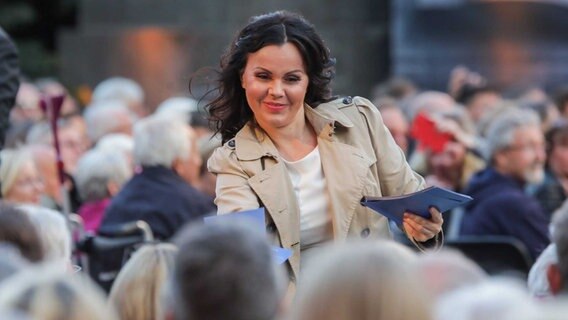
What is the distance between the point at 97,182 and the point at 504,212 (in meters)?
2.57

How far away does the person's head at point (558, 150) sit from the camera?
1096cm

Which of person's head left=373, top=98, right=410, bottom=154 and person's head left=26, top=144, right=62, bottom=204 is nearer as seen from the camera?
person's head left=26, top=144, right=62, bottom=204

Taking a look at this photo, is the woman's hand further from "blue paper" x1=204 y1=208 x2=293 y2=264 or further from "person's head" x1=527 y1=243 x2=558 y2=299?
"blue paper" x1=204 y1=208 x2=293 y2=264

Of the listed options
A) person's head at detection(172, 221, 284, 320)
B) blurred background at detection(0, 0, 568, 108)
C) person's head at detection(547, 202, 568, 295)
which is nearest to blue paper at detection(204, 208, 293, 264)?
person's head at detection(547, 202, 568, 295)

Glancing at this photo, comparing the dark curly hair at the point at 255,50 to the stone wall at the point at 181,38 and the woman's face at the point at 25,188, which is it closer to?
the woman's face at the point at 25,188

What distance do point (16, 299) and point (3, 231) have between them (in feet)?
5.28

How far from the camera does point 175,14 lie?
803 inches

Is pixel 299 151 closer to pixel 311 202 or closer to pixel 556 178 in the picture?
pixel 311 202

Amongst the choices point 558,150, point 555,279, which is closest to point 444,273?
point 555,279

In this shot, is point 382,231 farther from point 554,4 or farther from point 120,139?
point 554,4

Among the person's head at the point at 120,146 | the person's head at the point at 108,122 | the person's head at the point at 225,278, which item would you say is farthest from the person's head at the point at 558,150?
the person's head at the point at 225,278

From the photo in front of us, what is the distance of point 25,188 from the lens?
9.96 m

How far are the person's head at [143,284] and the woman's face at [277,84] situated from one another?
73 cm

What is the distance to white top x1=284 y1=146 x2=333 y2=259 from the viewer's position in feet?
20.7
